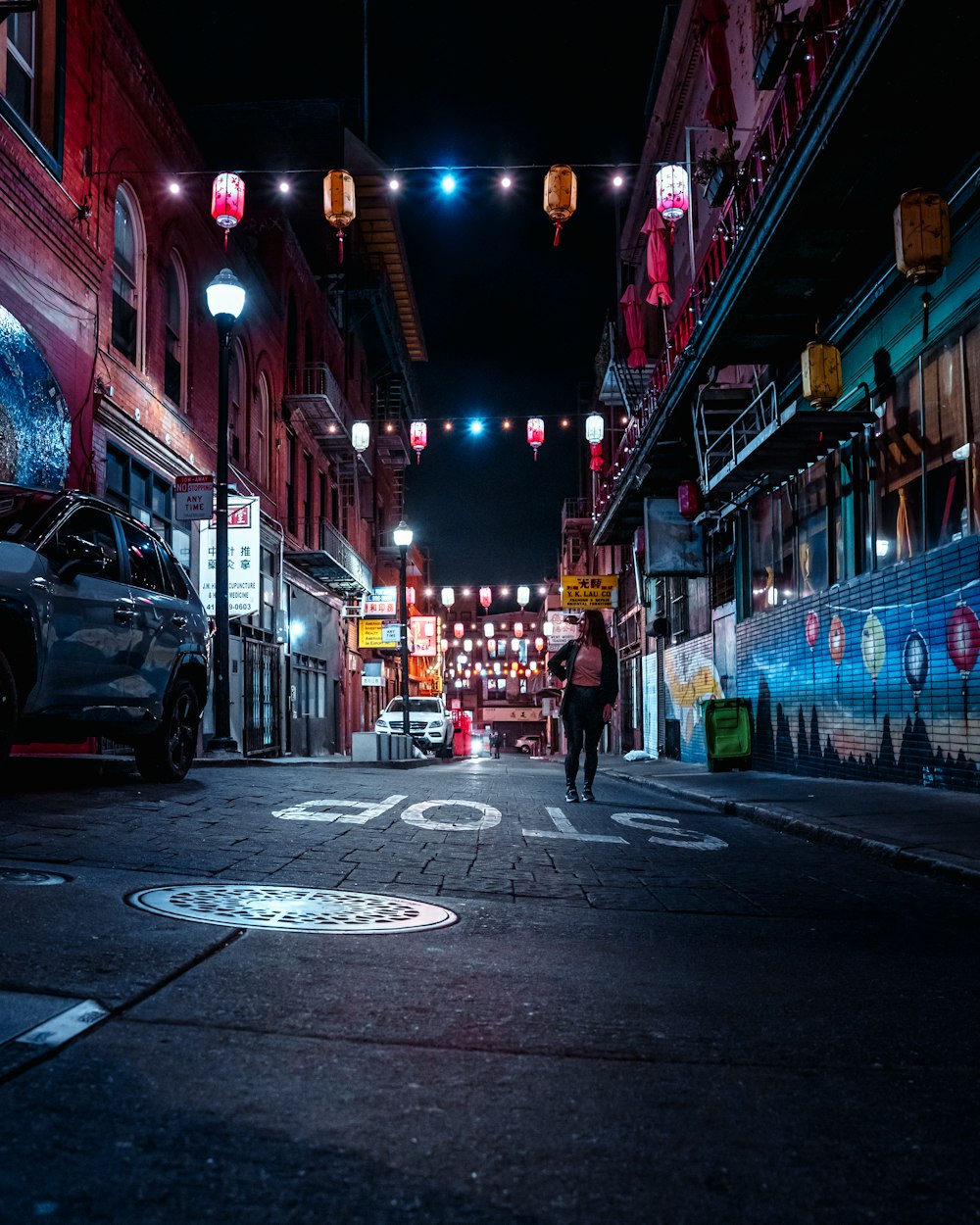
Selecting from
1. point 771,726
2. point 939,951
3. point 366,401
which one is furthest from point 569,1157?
point 366,401

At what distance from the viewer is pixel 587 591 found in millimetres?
33156

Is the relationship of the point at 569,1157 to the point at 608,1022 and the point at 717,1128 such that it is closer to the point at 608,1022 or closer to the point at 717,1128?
the point at 717,1128

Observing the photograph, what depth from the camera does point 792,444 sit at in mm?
13930

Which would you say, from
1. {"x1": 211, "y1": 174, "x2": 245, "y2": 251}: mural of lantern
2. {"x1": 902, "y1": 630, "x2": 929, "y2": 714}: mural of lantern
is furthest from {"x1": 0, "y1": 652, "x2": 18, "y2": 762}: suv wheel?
{"x1": 211, "y1": 174, "x2": 245, "y2": 251}: mural of lantern

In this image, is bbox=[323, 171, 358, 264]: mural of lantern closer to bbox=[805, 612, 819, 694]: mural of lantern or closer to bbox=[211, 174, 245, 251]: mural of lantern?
bbox=[211, 174, 245, 251]: mural of lantern

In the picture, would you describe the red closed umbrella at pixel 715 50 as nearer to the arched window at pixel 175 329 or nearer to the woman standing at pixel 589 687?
the arched window at pixel 175 329

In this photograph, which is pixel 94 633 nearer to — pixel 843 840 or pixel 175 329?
pixel 843 840

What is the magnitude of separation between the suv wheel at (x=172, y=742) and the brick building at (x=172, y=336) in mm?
4100

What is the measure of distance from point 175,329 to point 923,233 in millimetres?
13962

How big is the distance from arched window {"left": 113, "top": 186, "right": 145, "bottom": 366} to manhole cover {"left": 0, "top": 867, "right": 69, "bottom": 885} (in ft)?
43.2

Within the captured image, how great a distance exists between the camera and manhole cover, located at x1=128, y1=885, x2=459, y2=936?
13.1ft

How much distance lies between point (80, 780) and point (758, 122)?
1526 centimetres

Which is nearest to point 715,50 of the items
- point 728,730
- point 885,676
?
point 728,730

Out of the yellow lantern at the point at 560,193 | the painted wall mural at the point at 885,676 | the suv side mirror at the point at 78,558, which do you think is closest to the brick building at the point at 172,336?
the suv side mirror at the point at 78,558
